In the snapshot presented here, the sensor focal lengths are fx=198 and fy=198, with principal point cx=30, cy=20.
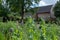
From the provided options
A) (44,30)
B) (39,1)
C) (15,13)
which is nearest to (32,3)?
(39,1)

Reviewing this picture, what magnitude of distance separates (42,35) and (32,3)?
35.7 metres

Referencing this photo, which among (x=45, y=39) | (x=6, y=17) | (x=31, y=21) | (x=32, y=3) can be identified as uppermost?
(x=31, y=21)

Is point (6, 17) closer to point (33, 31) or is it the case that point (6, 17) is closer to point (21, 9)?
point (21, 9)

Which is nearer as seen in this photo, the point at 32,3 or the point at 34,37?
the point at 34,37

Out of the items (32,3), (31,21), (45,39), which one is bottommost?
(32,3)

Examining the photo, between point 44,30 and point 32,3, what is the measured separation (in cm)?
3553

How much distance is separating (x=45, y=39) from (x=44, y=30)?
0.27 metres

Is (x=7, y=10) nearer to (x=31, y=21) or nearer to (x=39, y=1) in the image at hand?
(x=39, y=1)

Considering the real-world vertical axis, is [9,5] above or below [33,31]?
below

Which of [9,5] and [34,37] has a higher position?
[34,37]

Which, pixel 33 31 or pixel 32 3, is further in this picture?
pixel 32 3

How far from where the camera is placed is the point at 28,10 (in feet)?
128

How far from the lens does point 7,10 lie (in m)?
39.8

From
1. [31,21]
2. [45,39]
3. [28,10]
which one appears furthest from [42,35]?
[28,10]
